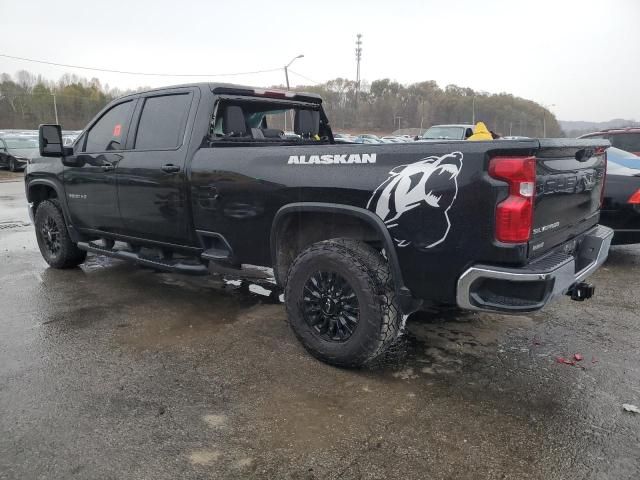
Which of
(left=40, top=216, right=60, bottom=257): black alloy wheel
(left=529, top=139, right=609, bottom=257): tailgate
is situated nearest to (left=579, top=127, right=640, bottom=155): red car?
(left=529, top=139, right=609, bottom=257): tailgate

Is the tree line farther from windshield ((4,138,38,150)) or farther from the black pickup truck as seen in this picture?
the black pickup truck

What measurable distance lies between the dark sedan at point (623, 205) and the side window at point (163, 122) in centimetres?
467

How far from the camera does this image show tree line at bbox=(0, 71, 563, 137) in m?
69.8

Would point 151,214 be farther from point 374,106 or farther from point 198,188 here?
point 374,106

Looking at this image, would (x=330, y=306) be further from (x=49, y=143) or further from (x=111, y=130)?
(x=49, y=143)

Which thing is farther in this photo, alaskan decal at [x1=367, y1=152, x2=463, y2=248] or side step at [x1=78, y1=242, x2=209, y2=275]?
side step at [x1=78, y1=242, x2=209, y2=275]

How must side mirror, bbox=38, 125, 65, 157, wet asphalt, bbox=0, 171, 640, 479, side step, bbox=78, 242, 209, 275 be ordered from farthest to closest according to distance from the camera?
side mirror, bbox=38, 125, 65, 157
side step, bbox=78, 242, 209, 275
wet asphalt, bbox=0, 171, 640, 479

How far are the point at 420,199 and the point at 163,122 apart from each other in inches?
105

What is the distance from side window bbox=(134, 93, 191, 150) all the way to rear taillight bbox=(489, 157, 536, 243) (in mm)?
2676

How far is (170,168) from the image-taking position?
4.17 m

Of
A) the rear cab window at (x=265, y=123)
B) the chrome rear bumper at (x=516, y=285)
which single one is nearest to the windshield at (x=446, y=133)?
the rear cab window at (x=265, y=123)

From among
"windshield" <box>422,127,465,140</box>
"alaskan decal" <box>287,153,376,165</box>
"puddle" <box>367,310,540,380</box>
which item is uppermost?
"windshield" <box>422,127,465,140</box>

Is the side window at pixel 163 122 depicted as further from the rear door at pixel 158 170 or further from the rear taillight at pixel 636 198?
the rear taillight at pixel 636 198

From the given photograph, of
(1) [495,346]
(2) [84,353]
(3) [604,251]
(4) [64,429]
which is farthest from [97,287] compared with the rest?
(3) [604,251]
